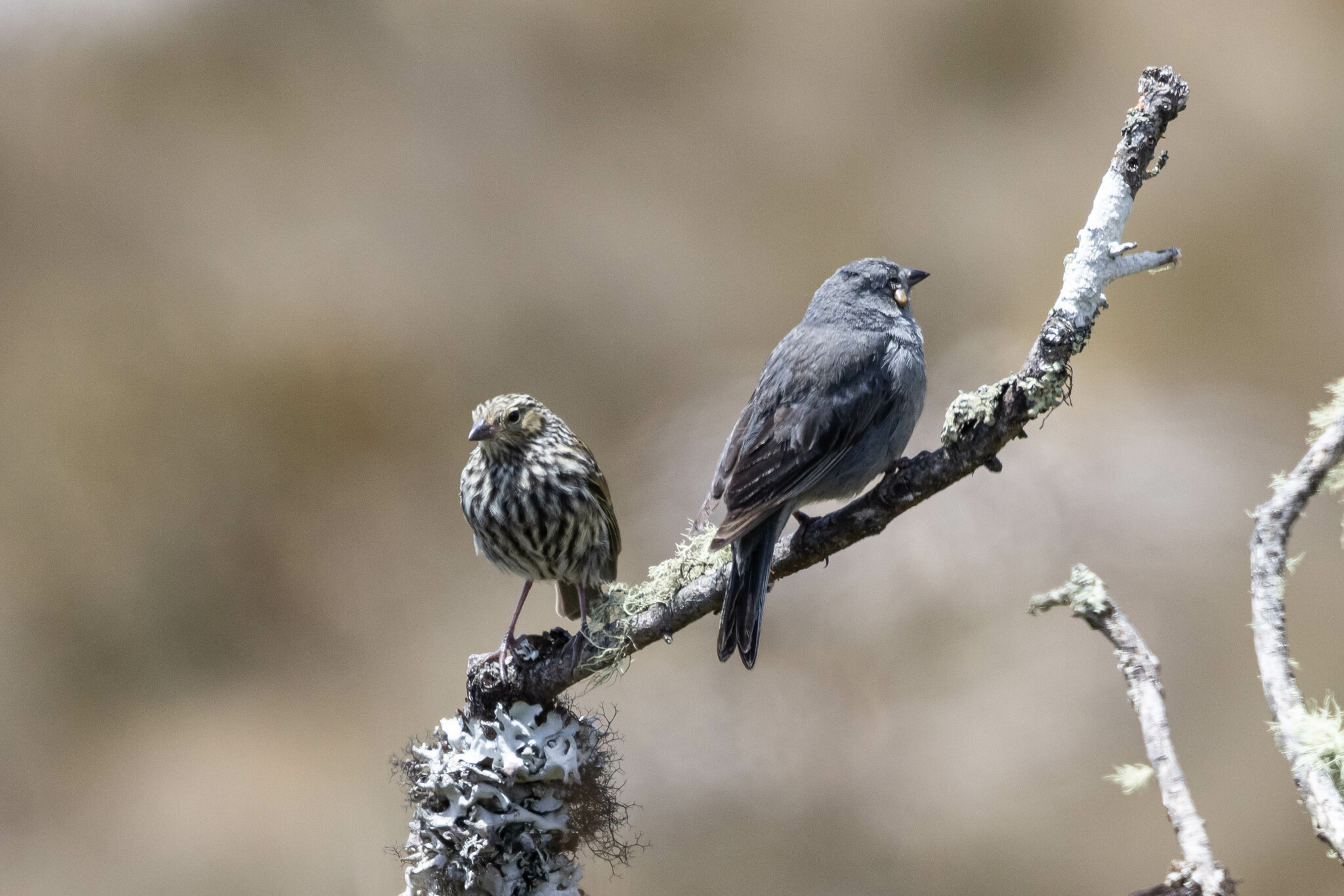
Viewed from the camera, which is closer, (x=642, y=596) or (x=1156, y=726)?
(x=1156, y=726)

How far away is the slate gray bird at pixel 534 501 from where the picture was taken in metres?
2.17

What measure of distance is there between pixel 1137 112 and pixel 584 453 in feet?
4.52

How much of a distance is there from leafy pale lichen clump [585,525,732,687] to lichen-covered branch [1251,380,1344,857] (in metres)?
1.00

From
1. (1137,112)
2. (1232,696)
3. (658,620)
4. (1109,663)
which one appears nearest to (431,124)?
(658,620)

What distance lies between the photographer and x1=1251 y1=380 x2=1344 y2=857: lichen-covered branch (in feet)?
3.99

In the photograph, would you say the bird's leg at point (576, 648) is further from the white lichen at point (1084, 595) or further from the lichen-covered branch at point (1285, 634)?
the lichen-covered branch at point (1285, 634)

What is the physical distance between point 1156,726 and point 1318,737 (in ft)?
0.82

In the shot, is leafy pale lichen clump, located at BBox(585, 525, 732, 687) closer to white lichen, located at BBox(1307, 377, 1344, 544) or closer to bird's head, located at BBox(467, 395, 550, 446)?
bird's head, located at BBox(467, 395, 550, 446)

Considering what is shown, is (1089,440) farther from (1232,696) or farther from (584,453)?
(584,453)

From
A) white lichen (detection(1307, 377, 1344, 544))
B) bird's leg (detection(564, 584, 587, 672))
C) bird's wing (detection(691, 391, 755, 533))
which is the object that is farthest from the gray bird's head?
white lichen (detection(1307, 377, 1344, 544))

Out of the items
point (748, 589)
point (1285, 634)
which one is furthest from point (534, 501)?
point (1285, 634)

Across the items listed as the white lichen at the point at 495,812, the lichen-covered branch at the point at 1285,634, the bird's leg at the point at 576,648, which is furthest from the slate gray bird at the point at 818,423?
the lichen-covered branch at the point at 1285,634

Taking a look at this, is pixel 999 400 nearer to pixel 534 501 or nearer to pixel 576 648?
pixel 576 648

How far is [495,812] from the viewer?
185 cm
